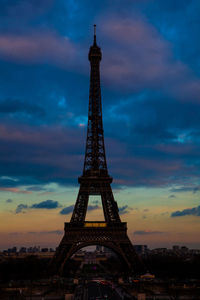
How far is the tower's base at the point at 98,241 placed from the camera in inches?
2985

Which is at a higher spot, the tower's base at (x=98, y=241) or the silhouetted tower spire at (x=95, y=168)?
the silhouetted tower spire at (x=95, y=168)

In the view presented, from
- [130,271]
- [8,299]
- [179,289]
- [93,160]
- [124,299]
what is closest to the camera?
[8,299]

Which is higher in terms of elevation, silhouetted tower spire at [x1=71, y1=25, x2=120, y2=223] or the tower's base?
silhouetted tower spire at [x1=71, y1=25, x2=120, y2=223]

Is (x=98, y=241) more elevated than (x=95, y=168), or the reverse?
(x=95, y=168)

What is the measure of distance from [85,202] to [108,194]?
5.72 meters

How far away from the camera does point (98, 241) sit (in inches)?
3066

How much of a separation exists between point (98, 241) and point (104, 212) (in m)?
6.86

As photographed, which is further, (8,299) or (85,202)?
(85,202)

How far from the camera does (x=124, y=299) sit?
51969 mm

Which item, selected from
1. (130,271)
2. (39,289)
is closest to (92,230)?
(130,271)

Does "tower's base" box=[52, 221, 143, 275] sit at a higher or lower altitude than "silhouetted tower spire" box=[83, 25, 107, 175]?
lower

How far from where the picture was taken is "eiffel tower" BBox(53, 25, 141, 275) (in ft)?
251

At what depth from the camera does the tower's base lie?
249 feet

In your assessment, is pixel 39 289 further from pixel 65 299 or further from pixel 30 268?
pixel 30 268
